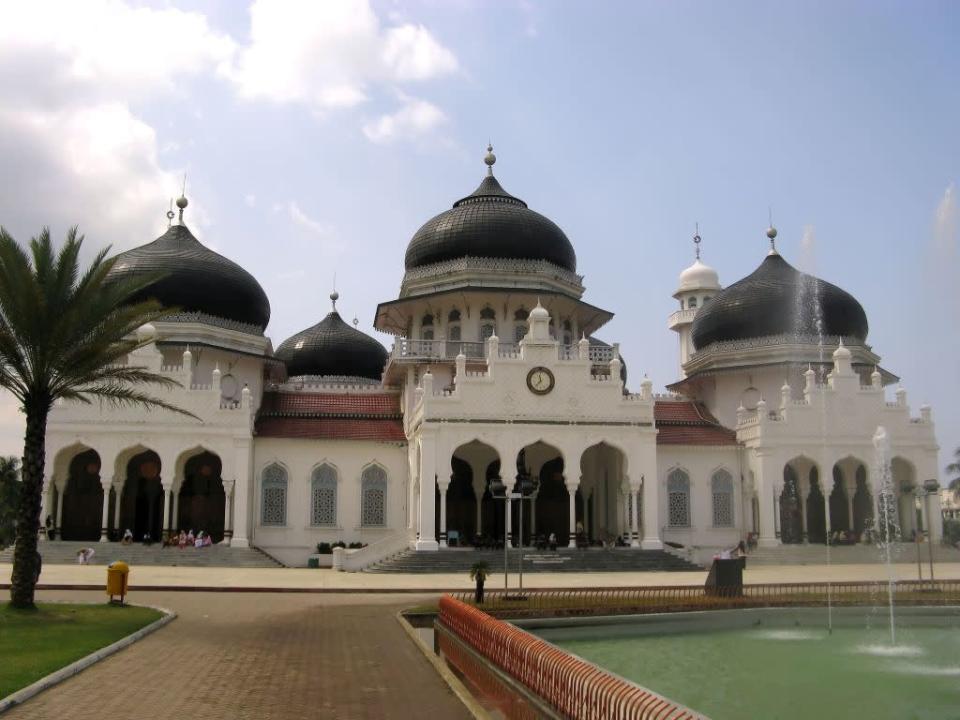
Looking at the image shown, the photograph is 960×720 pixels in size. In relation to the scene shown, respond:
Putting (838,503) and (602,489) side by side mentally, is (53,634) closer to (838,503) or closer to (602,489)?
(602,489)

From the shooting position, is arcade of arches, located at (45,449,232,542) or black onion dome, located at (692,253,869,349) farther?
black onion dome, located at (692,253,869,349)

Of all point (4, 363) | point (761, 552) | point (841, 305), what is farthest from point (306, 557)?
point (841, 305)

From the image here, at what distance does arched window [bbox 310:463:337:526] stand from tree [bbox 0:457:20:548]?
16.8m

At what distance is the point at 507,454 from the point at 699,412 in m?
11.9

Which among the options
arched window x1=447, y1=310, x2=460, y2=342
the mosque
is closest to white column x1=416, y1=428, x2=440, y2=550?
the mosque

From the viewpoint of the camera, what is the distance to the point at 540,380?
3256 centimetres

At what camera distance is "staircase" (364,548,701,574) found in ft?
96.3

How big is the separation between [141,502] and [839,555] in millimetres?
25251

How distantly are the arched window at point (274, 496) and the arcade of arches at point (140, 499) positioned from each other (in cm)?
148

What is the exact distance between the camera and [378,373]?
4734 cm

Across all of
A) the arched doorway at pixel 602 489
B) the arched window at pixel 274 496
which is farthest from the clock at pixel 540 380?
the arched window at pixel 274 496

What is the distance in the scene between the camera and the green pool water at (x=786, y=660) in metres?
9.94

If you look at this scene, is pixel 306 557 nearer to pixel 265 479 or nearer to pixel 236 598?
pixel 265 479

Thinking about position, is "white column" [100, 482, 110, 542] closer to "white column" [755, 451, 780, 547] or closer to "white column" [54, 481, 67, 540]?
"white column" [54, 481, 67, 540]
